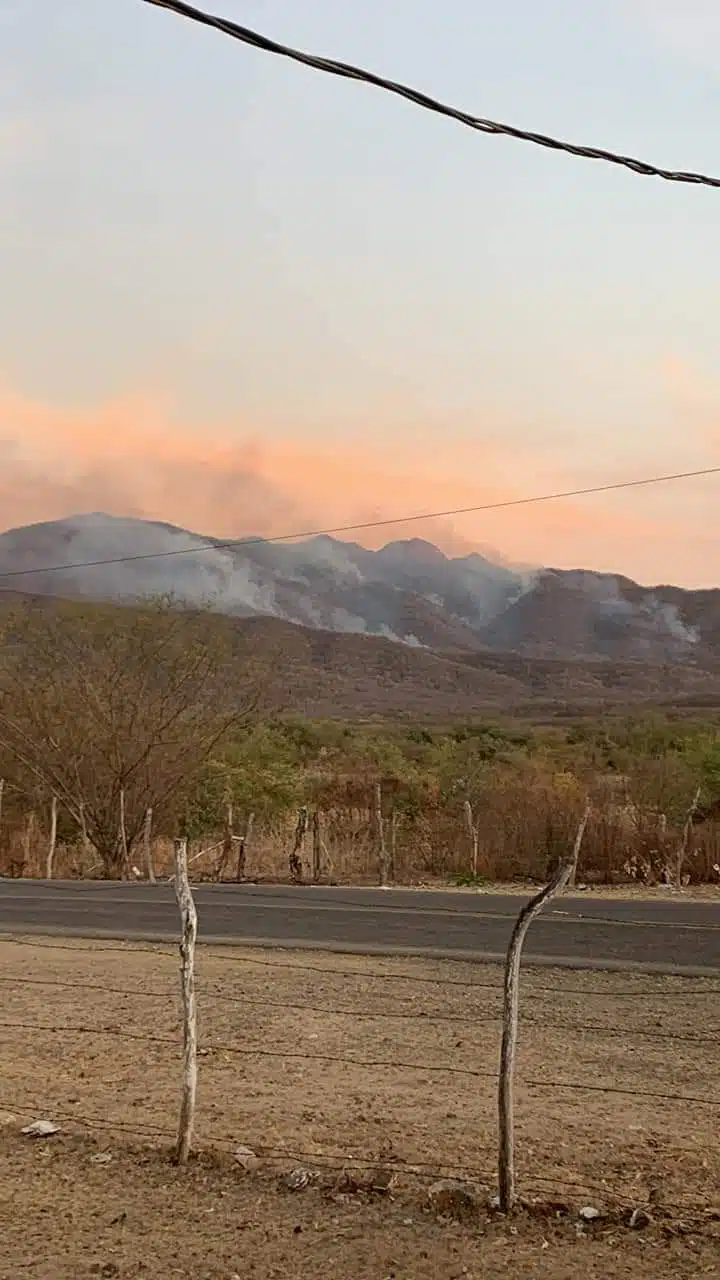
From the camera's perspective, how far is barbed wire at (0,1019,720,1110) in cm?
853

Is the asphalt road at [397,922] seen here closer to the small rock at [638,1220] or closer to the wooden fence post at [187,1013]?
the wooden fence post at [187,1013]

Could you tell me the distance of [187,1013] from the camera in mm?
7422

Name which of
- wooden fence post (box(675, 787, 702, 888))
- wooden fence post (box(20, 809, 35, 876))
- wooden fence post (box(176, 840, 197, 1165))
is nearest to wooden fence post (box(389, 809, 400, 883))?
wooden fence post (box(675, 787, 702, 888))

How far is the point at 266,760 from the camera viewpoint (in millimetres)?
35375

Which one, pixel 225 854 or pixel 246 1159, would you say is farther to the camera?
pixel 225 854

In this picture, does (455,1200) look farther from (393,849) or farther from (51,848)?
(51,848)

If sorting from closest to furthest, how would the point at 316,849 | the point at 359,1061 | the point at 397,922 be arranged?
the point at 359,1061
the point at 397,922
the point at 316,849

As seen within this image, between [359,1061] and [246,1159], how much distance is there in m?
2.52

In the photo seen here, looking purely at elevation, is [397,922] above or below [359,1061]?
above

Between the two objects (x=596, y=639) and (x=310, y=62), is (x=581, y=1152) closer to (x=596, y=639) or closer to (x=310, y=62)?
(x=310, y=62)

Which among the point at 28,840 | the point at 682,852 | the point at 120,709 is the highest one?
the point at 120,709

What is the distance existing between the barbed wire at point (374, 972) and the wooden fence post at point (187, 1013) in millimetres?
5571

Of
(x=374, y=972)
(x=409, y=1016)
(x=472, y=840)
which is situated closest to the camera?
(x=409, y=1016)

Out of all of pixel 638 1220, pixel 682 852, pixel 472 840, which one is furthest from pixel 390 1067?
pixel 472 840
